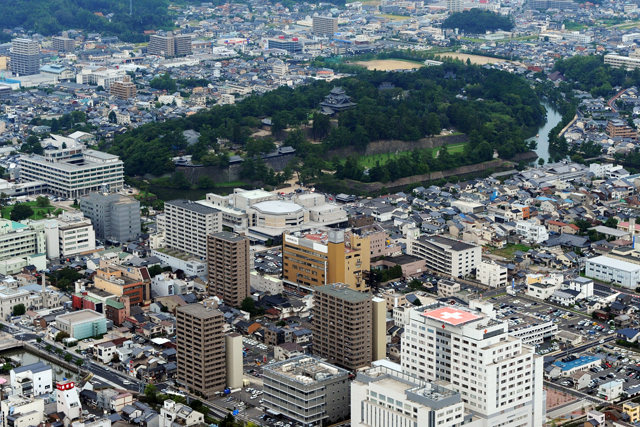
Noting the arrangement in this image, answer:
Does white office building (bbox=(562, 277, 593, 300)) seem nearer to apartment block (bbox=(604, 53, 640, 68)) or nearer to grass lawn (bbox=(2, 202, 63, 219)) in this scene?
grass lawn (bbox=(2, 202, 63, 219))

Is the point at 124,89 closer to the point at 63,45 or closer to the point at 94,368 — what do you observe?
the point at 63,45

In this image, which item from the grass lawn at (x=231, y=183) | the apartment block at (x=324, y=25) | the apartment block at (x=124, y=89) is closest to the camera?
the grass lawn at (x=231, y=183)

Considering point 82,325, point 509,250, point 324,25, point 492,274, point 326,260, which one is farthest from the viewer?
point 324,25

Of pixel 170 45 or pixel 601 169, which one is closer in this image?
pixel 601 169

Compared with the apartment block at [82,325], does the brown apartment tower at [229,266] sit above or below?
above

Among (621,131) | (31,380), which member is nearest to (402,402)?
(31,380)

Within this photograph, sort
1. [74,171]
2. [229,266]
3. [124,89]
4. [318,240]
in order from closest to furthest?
[229,266]
[318,240]
[74,171]
[124,89]

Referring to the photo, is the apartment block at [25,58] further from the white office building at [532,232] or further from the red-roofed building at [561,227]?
the white office building at [532,232]

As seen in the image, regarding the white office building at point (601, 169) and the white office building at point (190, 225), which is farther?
→ the white office building at point (601, 169)

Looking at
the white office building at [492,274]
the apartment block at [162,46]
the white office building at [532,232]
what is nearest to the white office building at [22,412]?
the white office building at [492,274]
